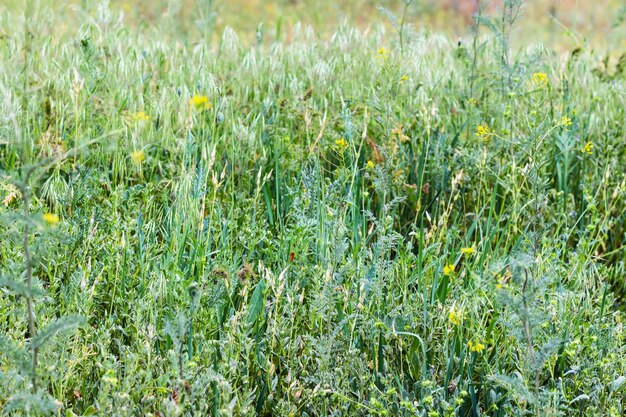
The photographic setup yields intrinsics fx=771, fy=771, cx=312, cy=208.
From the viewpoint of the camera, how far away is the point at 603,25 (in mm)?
10625

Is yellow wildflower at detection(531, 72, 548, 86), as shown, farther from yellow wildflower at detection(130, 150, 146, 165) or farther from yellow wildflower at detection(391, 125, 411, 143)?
yellow wildflower at detection(130, 150, 146, 165)

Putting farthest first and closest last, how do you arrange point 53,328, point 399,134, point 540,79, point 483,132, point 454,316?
point 399,134
point 540,79
point 483,132
point 454,316
point 53,328

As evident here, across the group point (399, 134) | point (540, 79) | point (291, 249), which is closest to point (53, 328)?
point (291, 249)

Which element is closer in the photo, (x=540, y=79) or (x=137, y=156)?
(x=137, y=156)

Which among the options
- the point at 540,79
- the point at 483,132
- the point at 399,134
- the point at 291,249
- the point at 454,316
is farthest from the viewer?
the point at 399,134

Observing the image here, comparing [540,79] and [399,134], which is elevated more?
[540,79]

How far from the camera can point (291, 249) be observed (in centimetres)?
280

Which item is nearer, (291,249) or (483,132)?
(483,132)

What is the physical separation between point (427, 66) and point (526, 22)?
730 centimetres

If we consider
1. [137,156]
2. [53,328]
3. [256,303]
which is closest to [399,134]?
[256,303]

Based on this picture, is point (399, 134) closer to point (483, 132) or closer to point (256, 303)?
point (483, 132)

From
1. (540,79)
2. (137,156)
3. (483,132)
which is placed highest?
(540,79)

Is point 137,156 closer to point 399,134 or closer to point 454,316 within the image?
point 454,316

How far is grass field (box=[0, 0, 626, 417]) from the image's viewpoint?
222 centimetres
